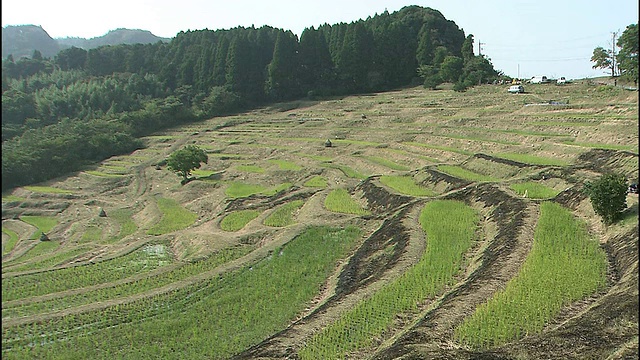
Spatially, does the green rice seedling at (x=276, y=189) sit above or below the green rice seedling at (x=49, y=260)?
above

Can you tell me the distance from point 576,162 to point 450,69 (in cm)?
3425

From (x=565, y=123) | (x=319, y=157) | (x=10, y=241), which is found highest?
(x=565, y=123)

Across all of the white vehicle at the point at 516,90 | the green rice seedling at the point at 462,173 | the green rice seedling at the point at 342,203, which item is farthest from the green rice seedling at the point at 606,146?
the white vehicle at the point at 516,90

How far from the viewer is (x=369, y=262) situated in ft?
53.4

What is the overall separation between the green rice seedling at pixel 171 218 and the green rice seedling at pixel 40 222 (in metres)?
7.10

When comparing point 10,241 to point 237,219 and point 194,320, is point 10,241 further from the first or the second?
point 194,320

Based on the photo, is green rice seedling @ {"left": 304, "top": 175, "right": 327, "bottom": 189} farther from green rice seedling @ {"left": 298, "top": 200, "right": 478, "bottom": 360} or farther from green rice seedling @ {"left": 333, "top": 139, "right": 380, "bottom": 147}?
green rice seedling @ {"left": 298, "top": 200, "right": 478, "bottom": 360}

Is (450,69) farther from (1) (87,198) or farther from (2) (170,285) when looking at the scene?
(2) (170,285)

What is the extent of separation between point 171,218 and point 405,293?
63.1 ft

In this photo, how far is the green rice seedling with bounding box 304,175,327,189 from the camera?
30075 millimetres

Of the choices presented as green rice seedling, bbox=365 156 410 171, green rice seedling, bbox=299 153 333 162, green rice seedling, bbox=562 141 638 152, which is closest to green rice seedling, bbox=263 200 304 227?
green rice seedling, bbox=365 156 410 171

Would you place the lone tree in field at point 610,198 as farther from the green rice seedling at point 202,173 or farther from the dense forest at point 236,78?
the dense forest at point 236,78

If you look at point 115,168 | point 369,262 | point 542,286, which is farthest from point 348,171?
point 115,168

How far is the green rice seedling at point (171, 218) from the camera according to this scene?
26.8 m
